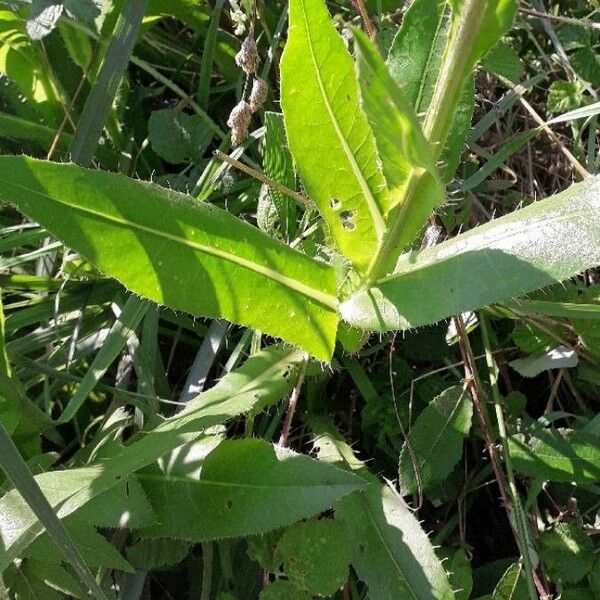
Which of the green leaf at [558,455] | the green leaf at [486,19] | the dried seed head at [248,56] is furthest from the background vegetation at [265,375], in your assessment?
the green leaf at [486,19]

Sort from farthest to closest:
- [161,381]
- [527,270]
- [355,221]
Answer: [161,381] < [355,221] < [527,270]

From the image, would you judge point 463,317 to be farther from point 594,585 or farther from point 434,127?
point 434,127

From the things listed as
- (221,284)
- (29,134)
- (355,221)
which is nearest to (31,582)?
(221,284)

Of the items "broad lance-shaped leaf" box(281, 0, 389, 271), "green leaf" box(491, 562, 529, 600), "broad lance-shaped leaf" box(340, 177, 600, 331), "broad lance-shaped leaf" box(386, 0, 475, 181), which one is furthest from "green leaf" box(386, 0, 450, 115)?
"green leaf" box(491, 562, 529, 600)

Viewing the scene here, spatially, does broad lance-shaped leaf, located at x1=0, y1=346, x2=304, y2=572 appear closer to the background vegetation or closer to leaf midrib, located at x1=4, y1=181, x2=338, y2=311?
the background vegetation

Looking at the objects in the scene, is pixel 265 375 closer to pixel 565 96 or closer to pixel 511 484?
pixel 511 484

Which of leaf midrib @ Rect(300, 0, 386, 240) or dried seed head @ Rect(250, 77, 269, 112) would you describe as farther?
dried seed head @ Rect(250, 77, 269, 112)
